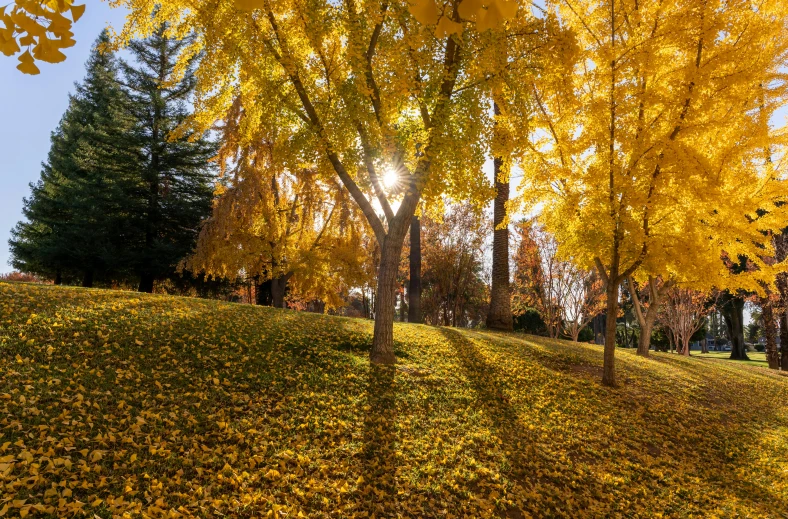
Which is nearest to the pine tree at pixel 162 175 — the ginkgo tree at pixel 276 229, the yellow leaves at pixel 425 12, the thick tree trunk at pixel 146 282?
the thick tree trunk at pixel 146 282

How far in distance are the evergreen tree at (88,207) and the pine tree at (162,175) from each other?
68 centimetres

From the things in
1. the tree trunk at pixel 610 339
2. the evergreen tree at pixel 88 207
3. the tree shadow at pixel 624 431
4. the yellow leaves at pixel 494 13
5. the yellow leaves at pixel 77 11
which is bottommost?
the tree shadow at pixel 624 431

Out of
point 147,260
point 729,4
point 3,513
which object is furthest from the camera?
point 147,260

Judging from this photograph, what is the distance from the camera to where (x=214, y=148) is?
22.5 meters

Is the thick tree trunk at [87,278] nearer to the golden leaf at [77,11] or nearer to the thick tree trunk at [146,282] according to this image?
the thick tree trunk at [146,282]

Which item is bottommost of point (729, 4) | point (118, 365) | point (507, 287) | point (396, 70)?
point (118, 365)

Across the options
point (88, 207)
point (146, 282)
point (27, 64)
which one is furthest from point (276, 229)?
point (27, 64)

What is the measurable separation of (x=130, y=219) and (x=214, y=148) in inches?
214

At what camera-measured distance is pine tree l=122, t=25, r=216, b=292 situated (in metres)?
19.8

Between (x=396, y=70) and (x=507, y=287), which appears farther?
(x=507, y=287)

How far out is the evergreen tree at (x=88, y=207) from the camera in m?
19.2

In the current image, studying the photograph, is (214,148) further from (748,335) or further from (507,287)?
(748,335)

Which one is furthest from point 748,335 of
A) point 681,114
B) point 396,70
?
point 396,70

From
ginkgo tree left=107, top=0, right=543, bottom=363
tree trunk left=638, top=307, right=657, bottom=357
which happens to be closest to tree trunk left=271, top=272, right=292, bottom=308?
ginkgo tree left=107, top=0, right=543, bottom=363
